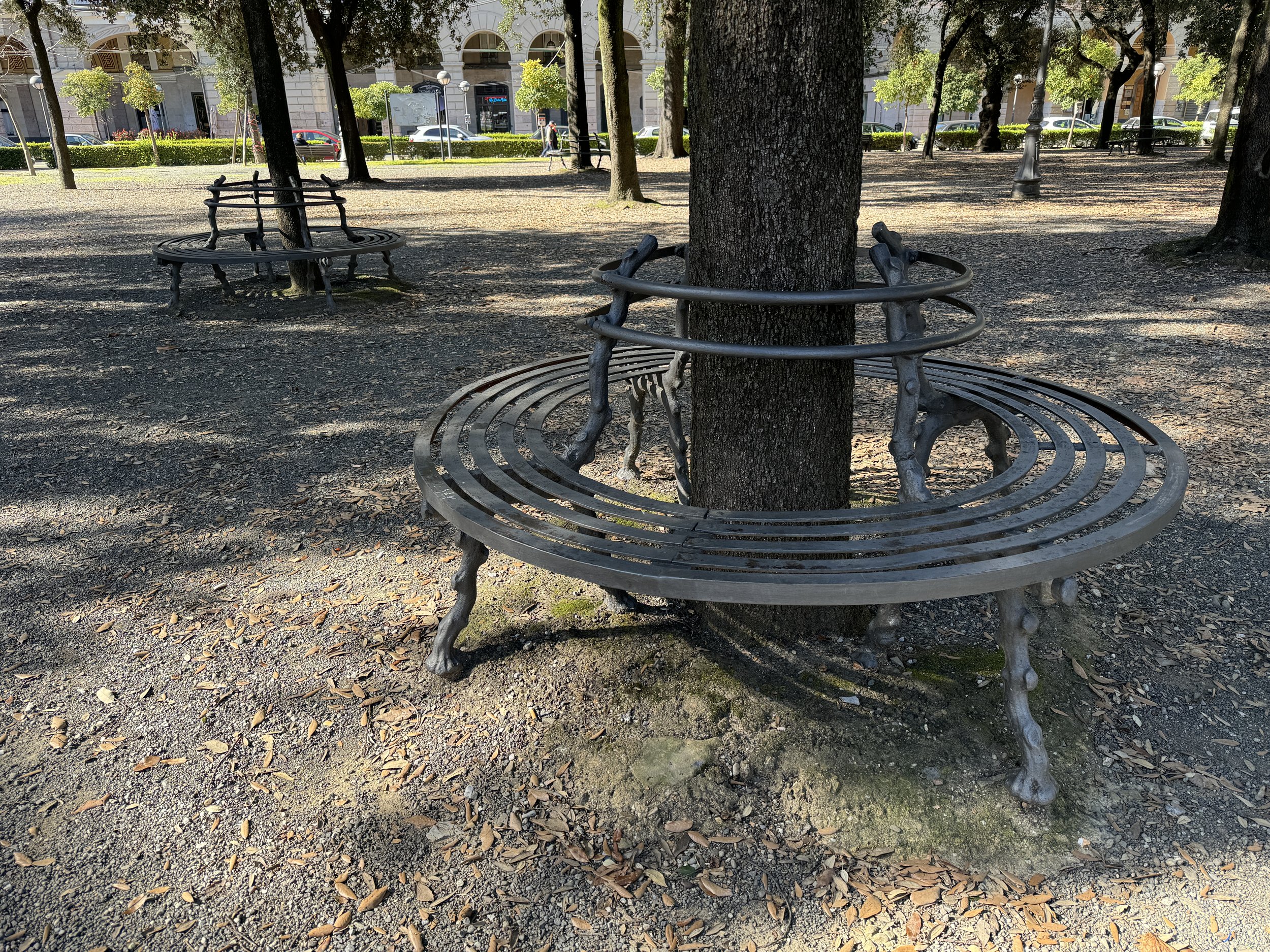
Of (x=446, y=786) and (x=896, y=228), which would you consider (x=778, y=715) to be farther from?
(x=896, y=228)

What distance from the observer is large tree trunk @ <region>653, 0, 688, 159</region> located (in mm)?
17625

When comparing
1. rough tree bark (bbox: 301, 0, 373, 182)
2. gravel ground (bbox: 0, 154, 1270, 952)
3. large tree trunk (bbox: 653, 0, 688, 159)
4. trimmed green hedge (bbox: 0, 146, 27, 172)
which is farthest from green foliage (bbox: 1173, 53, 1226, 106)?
gravel ground (bbox: 0, 154, 1270, 952)

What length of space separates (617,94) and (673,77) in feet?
35.6

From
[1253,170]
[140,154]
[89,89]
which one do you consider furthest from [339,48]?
[89,89]

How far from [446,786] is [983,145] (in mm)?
34469

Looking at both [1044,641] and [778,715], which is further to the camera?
[1044,641]

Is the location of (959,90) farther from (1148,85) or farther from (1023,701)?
(1023,701)

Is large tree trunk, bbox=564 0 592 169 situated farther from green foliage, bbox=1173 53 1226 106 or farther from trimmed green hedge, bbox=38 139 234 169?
green foliage, bbox=1173 53 1226 106

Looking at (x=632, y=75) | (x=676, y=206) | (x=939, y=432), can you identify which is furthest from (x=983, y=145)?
(x=939, y=432)

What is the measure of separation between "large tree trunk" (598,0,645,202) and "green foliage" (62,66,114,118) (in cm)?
2805

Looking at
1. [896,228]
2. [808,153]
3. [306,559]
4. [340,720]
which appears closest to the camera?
[808,153]

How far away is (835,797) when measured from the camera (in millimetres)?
2119

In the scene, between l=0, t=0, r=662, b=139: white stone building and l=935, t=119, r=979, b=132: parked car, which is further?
l=0, t=0, r=662, b=139: white stone building

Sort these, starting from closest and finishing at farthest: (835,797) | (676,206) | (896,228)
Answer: (835,797) < (896,228) < (676,206)
